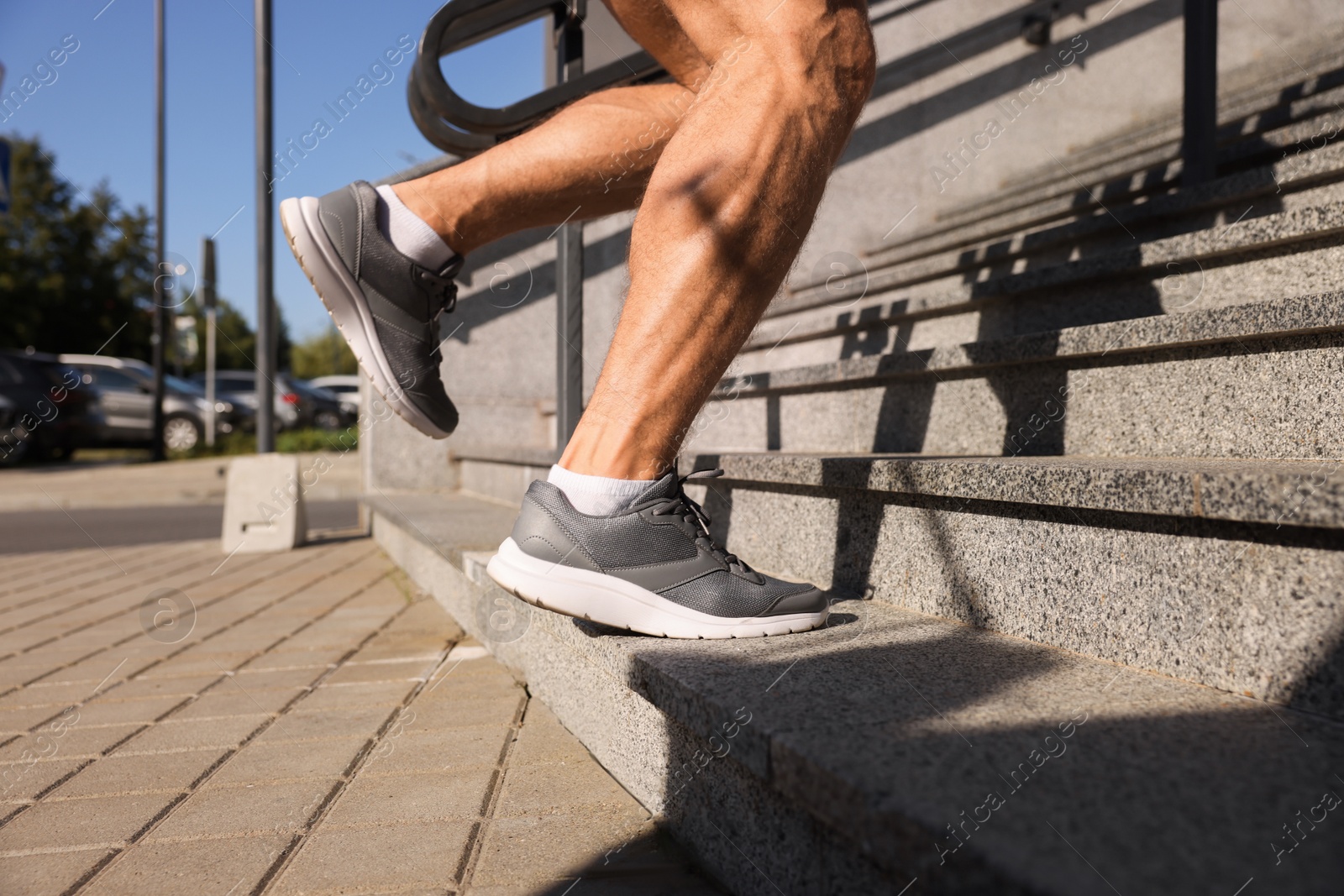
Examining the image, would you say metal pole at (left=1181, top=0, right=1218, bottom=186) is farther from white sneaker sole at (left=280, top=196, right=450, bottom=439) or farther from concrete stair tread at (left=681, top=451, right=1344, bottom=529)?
white sneaker sole at (left=280, top=196, right=450, bottom=439)

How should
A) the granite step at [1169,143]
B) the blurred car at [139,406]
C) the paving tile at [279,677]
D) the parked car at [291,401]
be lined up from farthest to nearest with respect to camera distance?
the parked car at [291,401] → the blurred car at [139,406] → the granite step at [1169,143] → the paving tile at [279,677]

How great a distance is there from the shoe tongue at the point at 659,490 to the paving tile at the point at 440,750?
0.60m

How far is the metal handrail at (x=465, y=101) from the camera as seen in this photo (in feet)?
6.84

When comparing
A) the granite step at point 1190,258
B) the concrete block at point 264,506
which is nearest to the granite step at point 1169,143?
the granite step at point 1190,258

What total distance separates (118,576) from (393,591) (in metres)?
1.47

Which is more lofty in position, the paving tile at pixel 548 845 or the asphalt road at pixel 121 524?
the asphalt road at pixel 121 524

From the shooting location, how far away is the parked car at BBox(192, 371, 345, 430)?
18609 millimetres

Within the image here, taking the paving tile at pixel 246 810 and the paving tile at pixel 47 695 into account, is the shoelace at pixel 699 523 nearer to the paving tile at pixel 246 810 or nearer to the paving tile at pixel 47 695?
the paving tile at pixel 246 810

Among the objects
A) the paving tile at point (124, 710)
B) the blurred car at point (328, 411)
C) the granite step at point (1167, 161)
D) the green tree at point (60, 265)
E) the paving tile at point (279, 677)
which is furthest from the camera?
the green tree at point (60, 265)

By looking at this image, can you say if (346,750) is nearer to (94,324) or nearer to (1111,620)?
(1111,620)

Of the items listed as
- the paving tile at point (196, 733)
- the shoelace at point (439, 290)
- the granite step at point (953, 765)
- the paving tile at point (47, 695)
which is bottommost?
the paving tile at point (47, 695)

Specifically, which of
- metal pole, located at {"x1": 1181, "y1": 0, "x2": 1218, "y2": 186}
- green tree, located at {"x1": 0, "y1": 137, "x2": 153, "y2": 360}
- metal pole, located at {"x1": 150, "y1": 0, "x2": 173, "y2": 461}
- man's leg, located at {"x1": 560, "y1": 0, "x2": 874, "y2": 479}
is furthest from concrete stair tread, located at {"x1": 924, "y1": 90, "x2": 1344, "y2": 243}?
green tree, located at {"x1": 0, "y1": 137, "x2": 153, "y2": 360}

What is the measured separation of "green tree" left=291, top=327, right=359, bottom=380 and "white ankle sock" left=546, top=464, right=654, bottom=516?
57227 mm

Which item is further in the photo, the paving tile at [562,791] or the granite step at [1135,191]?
the granite step at [1135,191]
